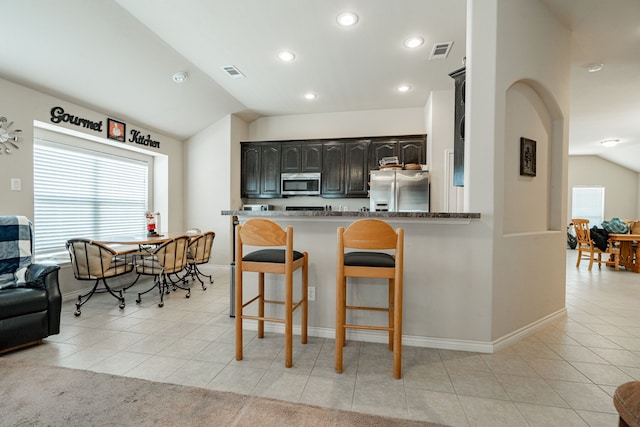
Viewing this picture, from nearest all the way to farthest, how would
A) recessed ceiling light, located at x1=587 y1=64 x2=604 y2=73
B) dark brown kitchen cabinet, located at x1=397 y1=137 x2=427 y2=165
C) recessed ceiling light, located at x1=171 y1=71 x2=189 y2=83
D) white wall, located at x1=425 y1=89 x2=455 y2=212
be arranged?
1. recessed ceiling light, located at x1=587 y1=64 x2=604 y2=73
2. recessed ceiling light, located at x1=171 y1=71 x2=189 y2=83
3. white wall, located at x1=425 y1=89 x2=455 y2=212
4. dark brown kitchen cabinet, located at x1=397 y1=137 x2=427 y2=165

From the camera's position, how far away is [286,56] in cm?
373

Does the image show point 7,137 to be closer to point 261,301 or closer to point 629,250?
point 261,301

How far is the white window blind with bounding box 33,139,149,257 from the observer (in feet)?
12.3

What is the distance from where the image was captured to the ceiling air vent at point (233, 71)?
404 cm

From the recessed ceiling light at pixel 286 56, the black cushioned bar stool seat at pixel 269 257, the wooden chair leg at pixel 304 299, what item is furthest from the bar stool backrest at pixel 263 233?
the recessed ceiling light at pixel 286 56

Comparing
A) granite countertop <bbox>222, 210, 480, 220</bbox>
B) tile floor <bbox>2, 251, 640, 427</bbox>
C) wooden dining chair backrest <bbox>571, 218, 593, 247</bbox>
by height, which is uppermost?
granite countertop <bbox>222, 210, 480, 220</bbox>

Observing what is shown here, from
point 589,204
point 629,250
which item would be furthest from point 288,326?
point 589,204

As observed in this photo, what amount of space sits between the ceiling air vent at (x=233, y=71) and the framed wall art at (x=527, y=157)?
363 centimetres

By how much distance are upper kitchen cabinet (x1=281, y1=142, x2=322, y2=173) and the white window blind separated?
2586 millimetres

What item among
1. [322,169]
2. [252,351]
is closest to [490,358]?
[252,351]

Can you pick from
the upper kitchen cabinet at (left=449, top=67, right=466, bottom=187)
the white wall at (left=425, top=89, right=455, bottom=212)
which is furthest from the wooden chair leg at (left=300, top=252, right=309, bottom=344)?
the white wall at (left=425, top=89, right=455, bottom=212)

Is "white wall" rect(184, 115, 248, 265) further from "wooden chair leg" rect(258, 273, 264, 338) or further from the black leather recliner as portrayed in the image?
"wooden chair leg" rect(258, 273, 264, 338)

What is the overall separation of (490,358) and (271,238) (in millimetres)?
1889

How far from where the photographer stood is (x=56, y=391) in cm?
176
